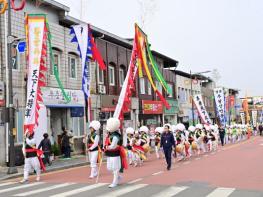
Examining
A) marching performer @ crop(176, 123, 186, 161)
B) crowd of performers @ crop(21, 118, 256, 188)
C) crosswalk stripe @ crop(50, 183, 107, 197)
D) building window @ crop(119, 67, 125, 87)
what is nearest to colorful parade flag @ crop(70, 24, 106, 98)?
crowd of performers @ crop(21, 118, 256, 188)

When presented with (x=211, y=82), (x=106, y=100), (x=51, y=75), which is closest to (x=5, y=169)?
(x=51, y=75)

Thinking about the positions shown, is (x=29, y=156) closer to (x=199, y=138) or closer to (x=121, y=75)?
(x=199, y=138)

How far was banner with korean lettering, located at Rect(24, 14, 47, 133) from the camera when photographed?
18125 millimetres

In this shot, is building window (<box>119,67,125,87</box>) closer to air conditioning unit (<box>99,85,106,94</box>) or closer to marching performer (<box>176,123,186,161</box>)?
air conditioning unit (<box>99,85,106,94</box>)

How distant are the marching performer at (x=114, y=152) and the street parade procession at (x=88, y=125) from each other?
3 cm

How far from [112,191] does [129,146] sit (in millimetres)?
8530

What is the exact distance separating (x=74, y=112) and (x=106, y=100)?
465 cm

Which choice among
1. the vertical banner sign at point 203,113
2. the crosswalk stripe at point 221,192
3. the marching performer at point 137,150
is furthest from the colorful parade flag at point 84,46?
the vertical banner sign at point 203,113

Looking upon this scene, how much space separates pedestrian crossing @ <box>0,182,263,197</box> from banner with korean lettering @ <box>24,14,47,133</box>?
4705mm

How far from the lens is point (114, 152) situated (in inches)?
514

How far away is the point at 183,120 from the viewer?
55031mm

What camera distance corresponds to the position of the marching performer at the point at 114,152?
42.4ft

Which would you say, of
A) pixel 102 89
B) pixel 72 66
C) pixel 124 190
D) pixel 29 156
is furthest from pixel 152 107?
pixel 124 190

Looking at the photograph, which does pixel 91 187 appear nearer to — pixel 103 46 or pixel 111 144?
pixel 111 144
